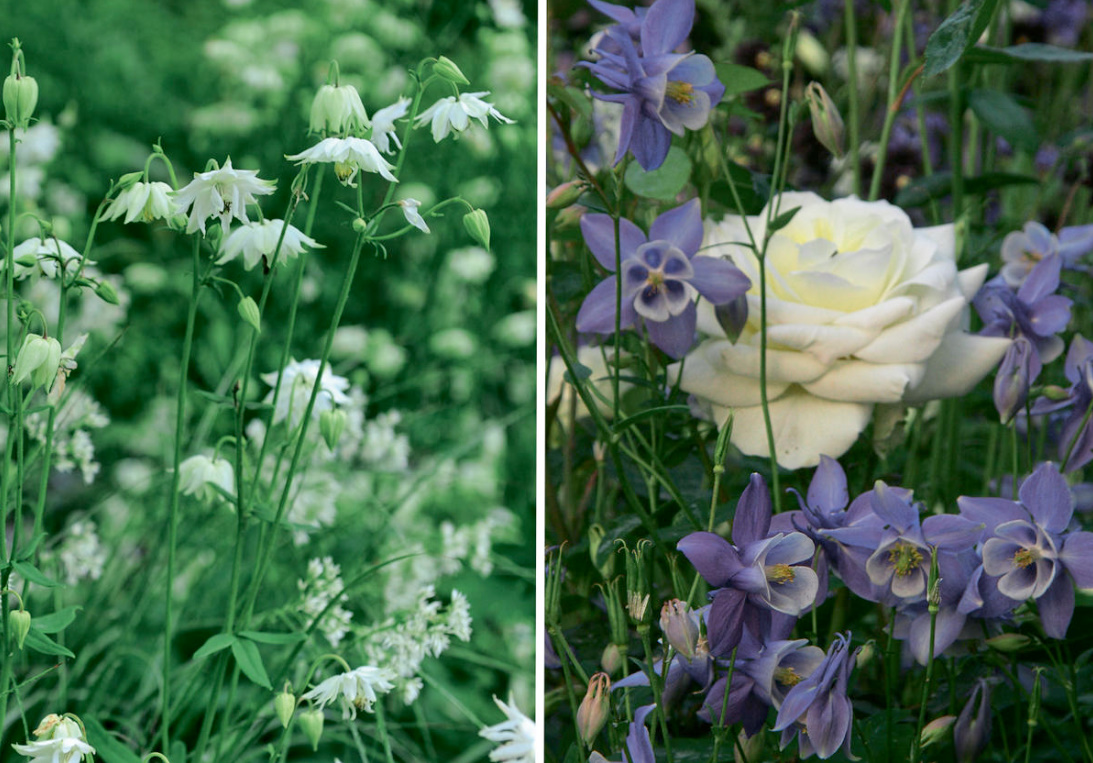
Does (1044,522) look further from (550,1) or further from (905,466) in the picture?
(550,1)

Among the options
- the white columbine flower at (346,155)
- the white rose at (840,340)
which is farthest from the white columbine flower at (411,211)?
the white rose at (840,340)

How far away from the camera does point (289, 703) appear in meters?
0.47

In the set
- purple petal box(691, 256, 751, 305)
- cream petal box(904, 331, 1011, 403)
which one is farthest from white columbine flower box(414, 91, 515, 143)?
cream petal box(904, 331, 1011, 403)

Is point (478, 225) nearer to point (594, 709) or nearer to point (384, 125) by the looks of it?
point (384, 125)

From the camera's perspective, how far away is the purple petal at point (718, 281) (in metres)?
0.44

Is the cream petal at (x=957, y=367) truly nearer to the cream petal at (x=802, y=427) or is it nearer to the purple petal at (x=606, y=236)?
the cream petal at (x=802, y=427)

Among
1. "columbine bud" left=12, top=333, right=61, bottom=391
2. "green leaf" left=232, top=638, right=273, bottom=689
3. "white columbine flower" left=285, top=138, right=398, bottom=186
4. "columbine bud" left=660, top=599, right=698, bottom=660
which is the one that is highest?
"white columbine flower" left=285, top=138, right=398, bottom=186

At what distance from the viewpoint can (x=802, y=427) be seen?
0.46m

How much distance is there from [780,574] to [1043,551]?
0.10 m

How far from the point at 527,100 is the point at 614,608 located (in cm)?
50

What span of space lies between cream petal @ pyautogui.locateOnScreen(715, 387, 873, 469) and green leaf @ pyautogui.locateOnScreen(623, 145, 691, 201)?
10cm

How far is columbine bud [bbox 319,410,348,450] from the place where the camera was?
49 centimetres

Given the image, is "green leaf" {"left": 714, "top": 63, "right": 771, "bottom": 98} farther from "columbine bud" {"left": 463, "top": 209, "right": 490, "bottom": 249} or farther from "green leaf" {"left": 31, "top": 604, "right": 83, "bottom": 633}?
"green leaf" {"left": 31, "top": 604, "right": 83, "bottom": 633}

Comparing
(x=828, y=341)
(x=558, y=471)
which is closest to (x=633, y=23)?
(x=828, y=341)
